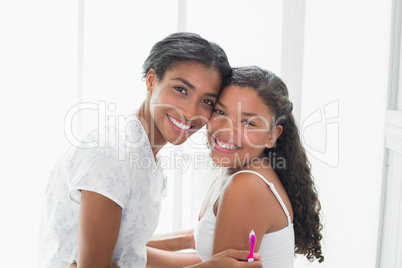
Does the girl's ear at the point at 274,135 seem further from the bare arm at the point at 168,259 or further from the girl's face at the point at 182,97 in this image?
the bare arm at the point at 168,259

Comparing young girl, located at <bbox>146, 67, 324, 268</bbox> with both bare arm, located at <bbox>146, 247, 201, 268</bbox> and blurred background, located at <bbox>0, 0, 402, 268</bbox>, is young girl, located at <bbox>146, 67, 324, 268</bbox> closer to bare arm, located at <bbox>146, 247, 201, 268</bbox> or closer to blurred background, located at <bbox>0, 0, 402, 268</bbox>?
bare arm, located at <bbox>146, 247, 201, 268</bbox>

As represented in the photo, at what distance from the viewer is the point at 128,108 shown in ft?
6.99

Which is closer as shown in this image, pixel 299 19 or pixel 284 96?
pixel 284 96

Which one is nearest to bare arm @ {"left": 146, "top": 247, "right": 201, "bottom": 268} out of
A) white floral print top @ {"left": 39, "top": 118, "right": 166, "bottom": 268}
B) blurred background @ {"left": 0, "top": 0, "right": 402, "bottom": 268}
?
white floral print top @ {"left": 39, "top": 118, "right": 166, "bottom": 268}

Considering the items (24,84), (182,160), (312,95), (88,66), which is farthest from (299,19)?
(24,84)

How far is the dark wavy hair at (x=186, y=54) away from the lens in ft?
3.92

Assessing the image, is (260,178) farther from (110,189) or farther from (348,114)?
(348,114)

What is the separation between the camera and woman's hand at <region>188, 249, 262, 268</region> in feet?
3.41

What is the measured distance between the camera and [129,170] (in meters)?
1.10

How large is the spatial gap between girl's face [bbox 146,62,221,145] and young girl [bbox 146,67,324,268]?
0.14ft

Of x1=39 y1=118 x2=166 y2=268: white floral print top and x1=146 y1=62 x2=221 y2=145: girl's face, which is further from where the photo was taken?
x1=146 y1=62 x2=221 y2=145: girl's face

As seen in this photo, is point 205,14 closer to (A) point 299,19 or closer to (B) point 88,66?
(A) point 299,19

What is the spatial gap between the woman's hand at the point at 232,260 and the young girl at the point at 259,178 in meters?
0.03

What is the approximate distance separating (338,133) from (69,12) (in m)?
1.38
